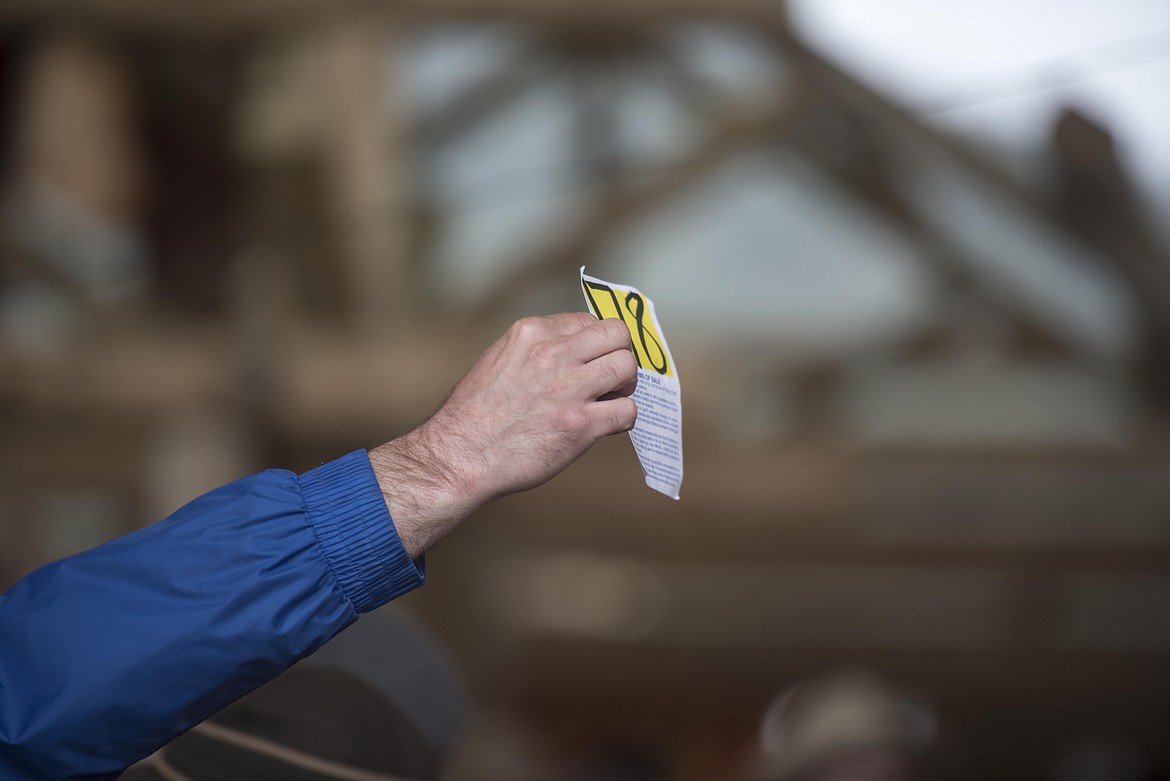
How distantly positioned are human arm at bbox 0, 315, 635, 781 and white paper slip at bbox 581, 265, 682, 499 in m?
0.09

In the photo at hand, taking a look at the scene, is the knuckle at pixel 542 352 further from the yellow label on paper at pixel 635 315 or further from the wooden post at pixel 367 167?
the wooden post at pixel 367 167

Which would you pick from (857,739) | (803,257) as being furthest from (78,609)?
(803,257)

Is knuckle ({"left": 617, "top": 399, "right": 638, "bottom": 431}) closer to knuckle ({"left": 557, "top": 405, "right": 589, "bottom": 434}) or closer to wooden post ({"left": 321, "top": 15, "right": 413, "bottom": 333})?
knuckle ({"left": 557, "top": 405, "right": 589, "bottom": 434})

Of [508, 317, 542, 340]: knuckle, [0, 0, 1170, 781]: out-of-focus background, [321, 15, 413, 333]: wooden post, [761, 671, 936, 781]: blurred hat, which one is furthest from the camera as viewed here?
[0, 0, 1170, 781]: out-of-focus background

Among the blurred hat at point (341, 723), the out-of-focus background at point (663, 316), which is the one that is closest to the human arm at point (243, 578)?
the blurred hat at point (341, 723)

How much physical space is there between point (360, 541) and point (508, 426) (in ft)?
0.45

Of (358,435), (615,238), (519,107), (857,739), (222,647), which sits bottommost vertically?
(857,739)

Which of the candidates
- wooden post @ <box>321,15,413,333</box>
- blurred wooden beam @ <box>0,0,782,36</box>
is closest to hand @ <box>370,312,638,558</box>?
blurred wooden beam @ <box>0,0,782,36</box>

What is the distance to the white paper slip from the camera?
0.92m

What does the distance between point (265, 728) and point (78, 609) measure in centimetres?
44

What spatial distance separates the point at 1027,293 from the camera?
3.11m

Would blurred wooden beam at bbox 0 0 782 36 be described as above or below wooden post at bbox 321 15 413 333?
above

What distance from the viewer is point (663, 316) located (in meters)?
4.70

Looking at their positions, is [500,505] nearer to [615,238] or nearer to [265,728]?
[615,238]
